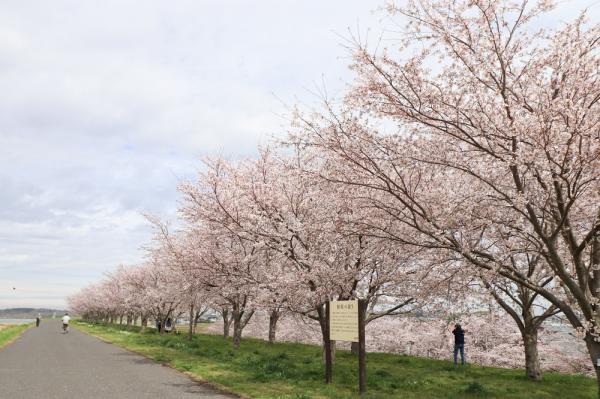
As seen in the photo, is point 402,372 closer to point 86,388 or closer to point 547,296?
point 547,296

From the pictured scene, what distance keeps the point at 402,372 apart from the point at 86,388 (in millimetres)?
10514

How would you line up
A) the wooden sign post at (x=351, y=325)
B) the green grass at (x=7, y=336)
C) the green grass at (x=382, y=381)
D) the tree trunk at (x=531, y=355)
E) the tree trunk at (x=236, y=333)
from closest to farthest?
1. the wooden sign post at (x=351, y=325)
2. the green grass at (x=382, y=381)
3. the tree trunk at (x=531, y=355)
4. the tree trunk at (x=236, y=333)
5. the green grass at (x=7, y=336)

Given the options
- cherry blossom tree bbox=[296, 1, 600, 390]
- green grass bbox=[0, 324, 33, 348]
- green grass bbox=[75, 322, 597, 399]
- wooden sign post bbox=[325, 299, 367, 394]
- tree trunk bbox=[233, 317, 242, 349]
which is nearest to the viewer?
cherry blossom tree bbox=[296, 1, 600, 390]

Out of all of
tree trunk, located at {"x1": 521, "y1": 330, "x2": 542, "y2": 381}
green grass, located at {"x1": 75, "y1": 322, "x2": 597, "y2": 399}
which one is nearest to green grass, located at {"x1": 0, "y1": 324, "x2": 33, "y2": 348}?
green grass, located at {"x1": 75, "y1": 322, "x2": 597, "y2": 399}

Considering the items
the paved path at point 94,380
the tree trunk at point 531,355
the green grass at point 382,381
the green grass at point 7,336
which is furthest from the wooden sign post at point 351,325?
the green grass at point 7,336

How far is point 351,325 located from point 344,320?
1.19 ft

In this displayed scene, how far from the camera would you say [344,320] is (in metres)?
12.5

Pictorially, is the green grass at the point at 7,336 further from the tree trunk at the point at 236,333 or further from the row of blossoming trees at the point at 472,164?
the row of blossoming trees at the point at 472,164

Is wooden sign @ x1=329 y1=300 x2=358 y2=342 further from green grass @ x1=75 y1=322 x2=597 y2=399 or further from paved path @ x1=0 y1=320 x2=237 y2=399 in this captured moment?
paved path @ x1=0 y1=320 x2=237 y2=399

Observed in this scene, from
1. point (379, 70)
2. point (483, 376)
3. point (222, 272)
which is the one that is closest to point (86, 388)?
point (222, 272)

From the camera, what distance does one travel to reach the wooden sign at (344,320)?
12094 millimetres

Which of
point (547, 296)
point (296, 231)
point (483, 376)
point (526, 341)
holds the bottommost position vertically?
point (483, 376)

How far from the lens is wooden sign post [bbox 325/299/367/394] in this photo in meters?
12.0

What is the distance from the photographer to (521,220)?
1279cm
